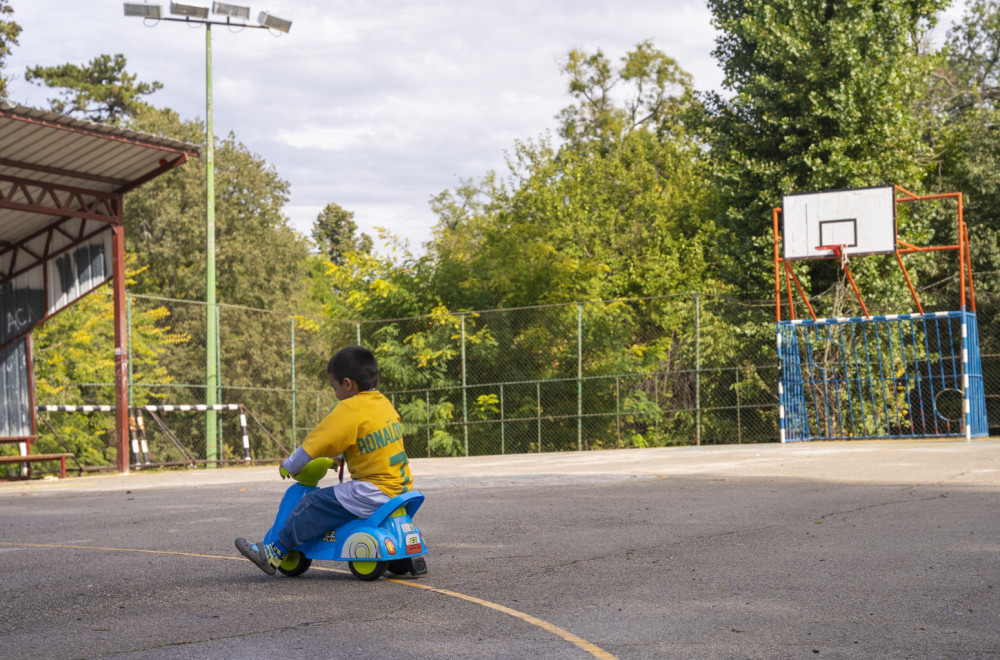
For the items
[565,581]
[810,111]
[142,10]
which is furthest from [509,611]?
[810,111]

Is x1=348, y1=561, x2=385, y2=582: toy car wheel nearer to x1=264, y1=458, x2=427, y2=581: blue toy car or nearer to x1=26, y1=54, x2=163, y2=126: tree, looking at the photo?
x1=264, y1=458, x2=427, y2=581: blue toy car

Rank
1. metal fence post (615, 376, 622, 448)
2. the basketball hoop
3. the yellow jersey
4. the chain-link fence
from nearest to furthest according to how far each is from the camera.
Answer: the yellow jersey → the basketball hoop → the chain-link fence → metal fence post (615, 376, 622, 448)

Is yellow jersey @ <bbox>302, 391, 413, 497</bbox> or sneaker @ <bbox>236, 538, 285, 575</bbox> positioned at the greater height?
yellow jersey @ <bbox>302, 391, 413, 497</bbox>

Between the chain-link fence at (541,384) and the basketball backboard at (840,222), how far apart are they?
328 cm

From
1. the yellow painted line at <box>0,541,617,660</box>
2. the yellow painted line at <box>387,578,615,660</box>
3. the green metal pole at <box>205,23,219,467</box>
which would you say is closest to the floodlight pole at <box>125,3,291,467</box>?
the green metal pole at <box>205,23,219,467</box>

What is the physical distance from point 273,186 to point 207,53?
24.4 meters

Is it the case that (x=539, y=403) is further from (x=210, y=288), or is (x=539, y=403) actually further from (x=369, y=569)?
(x=369, y=569)

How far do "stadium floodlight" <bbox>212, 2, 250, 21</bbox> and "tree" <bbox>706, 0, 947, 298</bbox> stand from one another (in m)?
11.9

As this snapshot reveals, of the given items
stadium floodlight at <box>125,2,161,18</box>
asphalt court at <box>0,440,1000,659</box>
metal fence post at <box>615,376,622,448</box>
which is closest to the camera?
asphalt court at <box>0,440,1000,659</box>

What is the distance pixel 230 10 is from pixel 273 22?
1129mm

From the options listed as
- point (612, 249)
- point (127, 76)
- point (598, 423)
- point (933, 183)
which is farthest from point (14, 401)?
point (127, 76)


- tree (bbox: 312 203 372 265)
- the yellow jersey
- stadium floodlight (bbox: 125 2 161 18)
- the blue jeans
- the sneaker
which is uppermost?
tree (bbox: 312 203 372 265)

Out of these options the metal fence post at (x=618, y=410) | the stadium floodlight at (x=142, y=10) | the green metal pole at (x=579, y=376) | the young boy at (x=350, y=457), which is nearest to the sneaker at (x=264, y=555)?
the young boy at (x=350, y=457)

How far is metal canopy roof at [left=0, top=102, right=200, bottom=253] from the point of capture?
51.1 ft
